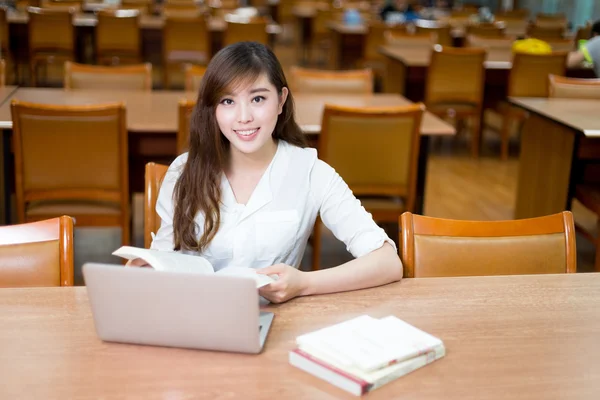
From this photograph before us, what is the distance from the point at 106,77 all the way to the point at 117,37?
312cm

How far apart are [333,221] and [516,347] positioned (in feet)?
2.06

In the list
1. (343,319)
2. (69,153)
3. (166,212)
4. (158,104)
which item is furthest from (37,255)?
(158,104)

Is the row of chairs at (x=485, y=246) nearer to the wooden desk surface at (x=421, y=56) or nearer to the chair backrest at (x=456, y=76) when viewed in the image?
the chair backrest at (x=456, y=76)

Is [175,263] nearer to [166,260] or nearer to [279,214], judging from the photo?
[166,260]

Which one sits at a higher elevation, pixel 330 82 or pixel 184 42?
pixel 330 82

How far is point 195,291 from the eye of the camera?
1287mm

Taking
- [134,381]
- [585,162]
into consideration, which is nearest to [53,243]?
[134,381]

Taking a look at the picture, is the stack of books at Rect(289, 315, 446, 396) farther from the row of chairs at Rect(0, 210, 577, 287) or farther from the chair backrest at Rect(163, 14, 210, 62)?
the chair backrest at Rect(163, 14, 210, 62)

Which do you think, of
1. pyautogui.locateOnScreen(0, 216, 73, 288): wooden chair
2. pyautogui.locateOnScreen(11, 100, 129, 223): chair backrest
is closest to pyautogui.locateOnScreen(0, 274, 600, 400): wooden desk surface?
pyautogui.locateOnScreen(0, 216, 73, 288): wooden chair

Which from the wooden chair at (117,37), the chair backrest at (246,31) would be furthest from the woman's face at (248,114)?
the chair backrest at (246,31)

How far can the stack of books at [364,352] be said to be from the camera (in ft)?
4.14

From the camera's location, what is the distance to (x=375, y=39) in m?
8.12

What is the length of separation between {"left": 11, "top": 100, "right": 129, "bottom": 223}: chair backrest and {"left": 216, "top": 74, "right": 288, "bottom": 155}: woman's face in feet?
4.56

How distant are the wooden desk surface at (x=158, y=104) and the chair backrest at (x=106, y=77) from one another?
0.18 meters
